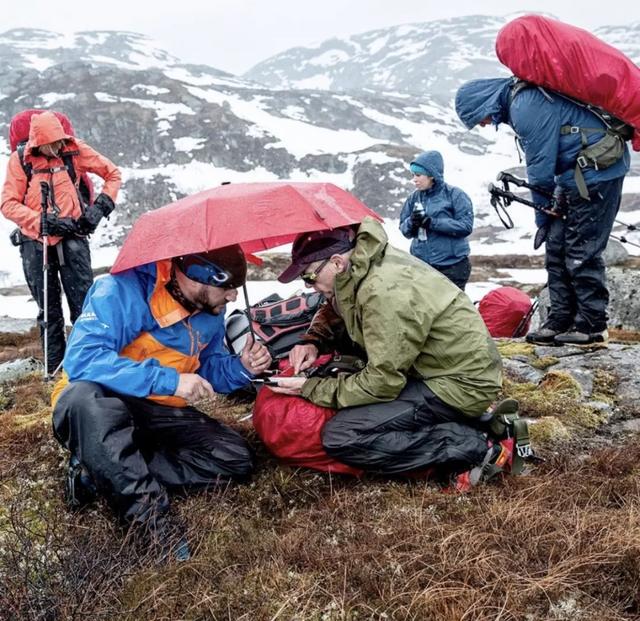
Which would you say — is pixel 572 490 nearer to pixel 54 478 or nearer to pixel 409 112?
pixel 54 478

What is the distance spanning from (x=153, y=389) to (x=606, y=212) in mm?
4478

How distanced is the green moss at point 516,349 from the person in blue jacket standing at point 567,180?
1.12ft

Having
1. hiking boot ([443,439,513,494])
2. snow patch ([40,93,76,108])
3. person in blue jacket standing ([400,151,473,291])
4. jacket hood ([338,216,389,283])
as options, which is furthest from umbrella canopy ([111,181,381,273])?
snow patch ([40,93,76,108])

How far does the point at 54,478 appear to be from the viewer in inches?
146

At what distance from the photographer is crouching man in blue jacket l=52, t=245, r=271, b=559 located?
2930 millimetres

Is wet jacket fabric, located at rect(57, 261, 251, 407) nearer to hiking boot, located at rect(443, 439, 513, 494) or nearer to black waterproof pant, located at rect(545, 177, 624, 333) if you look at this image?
hiking boot, located at rect(443, 439, 513, 494)

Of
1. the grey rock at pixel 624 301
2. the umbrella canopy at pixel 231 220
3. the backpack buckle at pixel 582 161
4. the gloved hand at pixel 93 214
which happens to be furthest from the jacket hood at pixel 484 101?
the grey rock at pixel 624 301

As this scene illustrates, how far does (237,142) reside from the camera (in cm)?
6331

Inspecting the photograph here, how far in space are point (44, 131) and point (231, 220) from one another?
402cm

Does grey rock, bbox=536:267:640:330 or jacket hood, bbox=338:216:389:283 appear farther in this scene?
grey rock, bbox=536:267:640:330

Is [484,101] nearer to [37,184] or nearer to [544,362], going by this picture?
[544,362]

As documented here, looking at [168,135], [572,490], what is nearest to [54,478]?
[572,490]

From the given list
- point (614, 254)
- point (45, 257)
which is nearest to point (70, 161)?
point (45, 257)

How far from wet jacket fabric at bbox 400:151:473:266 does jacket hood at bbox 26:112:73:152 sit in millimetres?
4245
